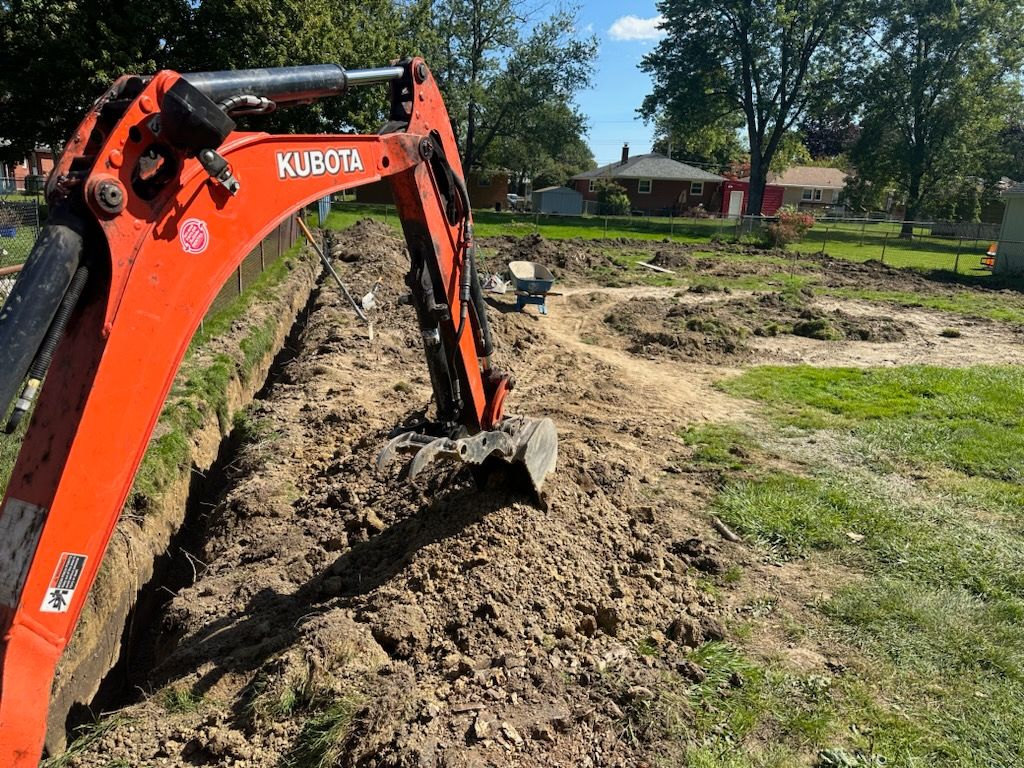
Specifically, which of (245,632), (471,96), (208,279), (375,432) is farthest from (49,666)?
(471,96)

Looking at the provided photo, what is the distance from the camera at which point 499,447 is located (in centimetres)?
466

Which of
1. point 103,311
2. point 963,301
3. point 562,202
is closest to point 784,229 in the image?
point 963,301

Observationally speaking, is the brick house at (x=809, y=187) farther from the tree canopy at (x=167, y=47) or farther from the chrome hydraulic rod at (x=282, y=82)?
the chrome hydraulic rod at (x=282, y=82)

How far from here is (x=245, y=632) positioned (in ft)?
15.0

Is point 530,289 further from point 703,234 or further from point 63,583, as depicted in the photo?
point 703,234

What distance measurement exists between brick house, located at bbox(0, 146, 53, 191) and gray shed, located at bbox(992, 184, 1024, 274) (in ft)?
107

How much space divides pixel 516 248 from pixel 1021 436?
17.3 metres

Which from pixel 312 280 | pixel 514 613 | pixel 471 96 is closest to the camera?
pixel 514 613

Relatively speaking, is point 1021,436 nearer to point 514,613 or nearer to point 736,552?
point 736,552

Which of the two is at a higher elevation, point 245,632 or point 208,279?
point 208,279

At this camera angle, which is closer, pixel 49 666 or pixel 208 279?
pixel 49 666

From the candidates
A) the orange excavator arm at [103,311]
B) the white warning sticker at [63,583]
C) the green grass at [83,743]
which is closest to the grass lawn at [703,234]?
the green grass at [83,743]

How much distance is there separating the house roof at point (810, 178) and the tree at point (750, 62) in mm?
21260

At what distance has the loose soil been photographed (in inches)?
140
